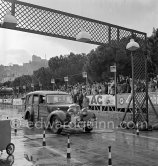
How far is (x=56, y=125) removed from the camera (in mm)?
12273

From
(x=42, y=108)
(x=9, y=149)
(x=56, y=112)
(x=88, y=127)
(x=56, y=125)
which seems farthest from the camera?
(x=42, y=108)

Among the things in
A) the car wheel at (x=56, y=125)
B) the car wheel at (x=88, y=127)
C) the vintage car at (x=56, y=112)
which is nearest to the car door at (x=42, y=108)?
the vintage car at (x=56, y=112)

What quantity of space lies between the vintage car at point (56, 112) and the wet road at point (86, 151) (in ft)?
2.86

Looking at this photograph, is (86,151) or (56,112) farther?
(56,112)

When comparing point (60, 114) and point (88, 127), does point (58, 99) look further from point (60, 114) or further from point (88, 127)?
point (88, 127)

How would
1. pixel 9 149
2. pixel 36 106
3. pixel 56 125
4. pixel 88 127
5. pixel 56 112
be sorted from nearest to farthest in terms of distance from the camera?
pixel 9 149 < pixel 56 125 < pixel 56 112 < pixel 88 127 < pixel 36 106

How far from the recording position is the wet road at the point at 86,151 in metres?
7.11

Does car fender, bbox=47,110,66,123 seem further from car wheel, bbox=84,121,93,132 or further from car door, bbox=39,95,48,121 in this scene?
car wheel, bbox=84,121,93,132

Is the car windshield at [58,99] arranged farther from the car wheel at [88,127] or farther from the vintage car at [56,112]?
the car wheel at [88,127]

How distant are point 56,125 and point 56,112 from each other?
22.8 inches

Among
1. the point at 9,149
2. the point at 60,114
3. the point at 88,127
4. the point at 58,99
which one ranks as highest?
the point at 58,99

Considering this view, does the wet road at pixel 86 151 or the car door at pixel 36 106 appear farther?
the car door at pixel 36 106

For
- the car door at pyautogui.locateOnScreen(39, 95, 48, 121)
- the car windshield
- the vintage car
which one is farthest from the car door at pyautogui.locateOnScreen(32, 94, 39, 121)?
the car windshield

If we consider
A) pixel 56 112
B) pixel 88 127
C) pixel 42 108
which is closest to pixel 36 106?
pixel 42 108
